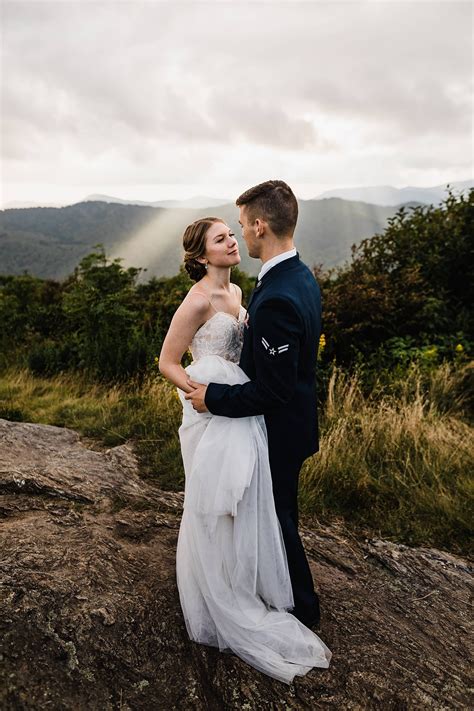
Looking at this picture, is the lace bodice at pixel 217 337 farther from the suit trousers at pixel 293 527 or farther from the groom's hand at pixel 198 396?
the suit trousers at pixel 293 527

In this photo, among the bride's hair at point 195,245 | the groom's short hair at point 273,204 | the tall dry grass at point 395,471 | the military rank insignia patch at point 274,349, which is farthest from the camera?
the tall dry grass at point 395,471

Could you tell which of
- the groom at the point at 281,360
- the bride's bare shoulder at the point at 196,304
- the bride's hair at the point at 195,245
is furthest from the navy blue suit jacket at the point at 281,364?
the bride's hair at the point at 195,245

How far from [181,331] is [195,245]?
1.66 ft

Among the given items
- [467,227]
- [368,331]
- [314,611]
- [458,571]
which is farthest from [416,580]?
[467,227]

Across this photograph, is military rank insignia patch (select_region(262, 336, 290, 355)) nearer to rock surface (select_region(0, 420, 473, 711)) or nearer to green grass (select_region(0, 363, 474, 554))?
rock surface (select_region(0, 420, 473, 711))

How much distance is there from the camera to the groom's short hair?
2240 millimetres

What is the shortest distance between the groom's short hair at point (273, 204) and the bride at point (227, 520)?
0.40 m

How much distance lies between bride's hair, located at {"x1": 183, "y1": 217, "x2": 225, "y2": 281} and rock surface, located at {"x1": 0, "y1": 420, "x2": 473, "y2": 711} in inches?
69.7

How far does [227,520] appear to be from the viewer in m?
2.49

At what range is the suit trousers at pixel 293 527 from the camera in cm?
248

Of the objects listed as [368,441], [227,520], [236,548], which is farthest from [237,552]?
[368,441]

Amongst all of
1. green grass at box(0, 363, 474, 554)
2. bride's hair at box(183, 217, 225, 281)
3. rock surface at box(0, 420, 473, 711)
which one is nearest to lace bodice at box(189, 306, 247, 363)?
bride's hair at box(183, 217, 225, 281)

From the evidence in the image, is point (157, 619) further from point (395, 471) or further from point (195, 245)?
point (395, 471)

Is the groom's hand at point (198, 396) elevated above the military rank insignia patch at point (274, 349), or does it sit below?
below
